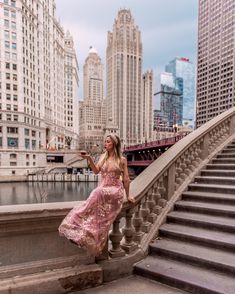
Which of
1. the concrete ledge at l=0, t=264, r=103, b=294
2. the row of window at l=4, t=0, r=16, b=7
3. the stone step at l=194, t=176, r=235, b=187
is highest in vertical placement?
the row of window at l=4, t=0, r=16, b=7

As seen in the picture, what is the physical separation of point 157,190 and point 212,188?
4.52 ft

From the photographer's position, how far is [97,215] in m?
3.12

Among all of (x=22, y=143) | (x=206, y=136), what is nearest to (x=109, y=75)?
(x=22, y=143)

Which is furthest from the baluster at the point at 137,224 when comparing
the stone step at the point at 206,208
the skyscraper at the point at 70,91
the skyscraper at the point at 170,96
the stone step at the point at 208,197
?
the skyscraper at the point at 170,96

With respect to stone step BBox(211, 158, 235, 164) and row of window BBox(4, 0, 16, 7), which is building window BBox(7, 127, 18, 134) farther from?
stone step BBox(211, 158, 235, 164)

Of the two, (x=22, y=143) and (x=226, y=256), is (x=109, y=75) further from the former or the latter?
(x=226, y=256)

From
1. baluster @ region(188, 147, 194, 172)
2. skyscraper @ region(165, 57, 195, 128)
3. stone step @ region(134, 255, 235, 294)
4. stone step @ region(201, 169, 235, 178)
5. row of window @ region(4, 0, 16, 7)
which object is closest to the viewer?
stone step @ region(134, 255, 235, 294)

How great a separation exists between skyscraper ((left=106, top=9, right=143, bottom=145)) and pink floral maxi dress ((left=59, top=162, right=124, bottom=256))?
13010cm

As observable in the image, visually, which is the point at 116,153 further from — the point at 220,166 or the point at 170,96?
the point at 170,96

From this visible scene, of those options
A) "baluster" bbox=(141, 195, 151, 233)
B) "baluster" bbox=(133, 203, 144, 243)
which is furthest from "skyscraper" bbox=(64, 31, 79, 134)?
"baluster" bbox=(133, 203, 144, 243)

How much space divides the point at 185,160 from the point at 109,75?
152m

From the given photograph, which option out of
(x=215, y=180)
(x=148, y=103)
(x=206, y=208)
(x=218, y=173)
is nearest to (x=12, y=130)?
(x=218, y=173)

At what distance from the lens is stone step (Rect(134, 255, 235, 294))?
3094mm

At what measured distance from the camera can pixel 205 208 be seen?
4.63 m
